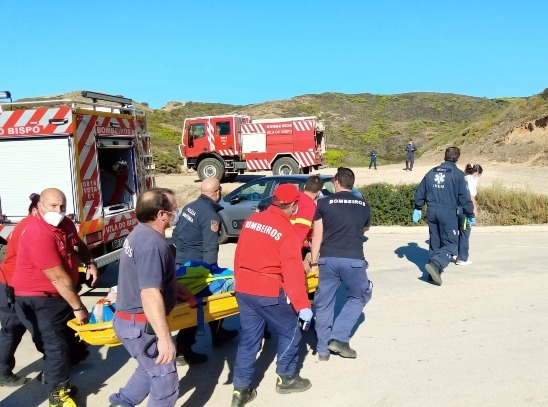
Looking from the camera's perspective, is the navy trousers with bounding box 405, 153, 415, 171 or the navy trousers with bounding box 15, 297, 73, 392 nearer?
the navy trousers with bounding box 15, 297, 73, 392

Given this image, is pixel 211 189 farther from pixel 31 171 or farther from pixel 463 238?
pixel 463 238

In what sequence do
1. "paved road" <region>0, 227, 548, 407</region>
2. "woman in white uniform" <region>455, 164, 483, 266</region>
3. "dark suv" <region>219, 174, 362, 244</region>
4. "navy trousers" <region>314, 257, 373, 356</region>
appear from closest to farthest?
"paved road" <region>0, 227, 548, 407</region>
"navy trousers" <region>314, 257, 373, 356</region>
"woman in white uniform" <region>455, 164, 483, 266</region>
"dark suv" <region>219, 174, 362, 244</region>

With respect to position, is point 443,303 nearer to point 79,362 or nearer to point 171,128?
point 79,362

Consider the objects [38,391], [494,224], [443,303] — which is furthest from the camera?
[494,224]

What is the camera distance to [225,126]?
68.1ft

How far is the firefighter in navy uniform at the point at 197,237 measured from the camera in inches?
187

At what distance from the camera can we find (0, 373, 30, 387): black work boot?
4.38 m

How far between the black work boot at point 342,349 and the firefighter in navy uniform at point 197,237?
1191 mm

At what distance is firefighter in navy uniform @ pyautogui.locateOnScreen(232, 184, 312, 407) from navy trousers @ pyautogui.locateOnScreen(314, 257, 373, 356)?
84cm

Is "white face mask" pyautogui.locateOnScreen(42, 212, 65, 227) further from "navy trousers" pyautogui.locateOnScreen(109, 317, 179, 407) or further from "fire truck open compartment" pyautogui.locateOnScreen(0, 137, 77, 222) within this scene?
"fire truck open compartment" pyautogui.locateOnScreen(0, 137, 77, 222)

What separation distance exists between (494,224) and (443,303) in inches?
268

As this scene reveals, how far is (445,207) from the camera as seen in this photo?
704 centimetres

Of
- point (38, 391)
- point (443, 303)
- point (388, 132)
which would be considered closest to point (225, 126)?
point (443, 303)

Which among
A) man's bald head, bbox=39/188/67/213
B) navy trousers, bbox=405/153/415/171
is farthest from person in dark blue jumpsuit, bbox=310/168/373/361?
navy trousers, bbox=405/153/415/171
